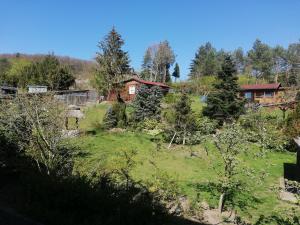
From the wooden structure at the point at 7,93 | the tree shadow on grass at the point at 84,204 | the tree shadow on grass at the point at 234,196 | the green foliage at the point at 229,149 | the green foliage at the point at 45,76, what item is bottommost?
the tree shadow on grass at the point at 234,196

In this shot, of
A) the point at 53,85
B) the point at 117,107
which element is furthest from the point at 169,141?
the point at 53,85

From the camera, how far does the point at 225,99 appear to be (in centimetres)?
2930

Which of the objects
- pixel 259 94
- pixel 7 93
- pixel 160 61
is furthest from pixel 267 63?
pixel 7 93

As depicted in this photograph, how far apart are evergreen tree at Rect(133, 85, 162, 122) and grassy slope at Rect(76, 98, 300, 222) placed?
→ 4501 millimetres

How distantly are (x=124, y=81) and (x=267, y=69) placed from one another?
40.7 meters

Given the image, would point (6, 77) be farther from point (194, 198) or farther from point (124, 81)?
point (194, 198)

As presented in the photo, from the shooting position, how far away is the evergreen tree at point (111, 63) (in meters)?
45.4

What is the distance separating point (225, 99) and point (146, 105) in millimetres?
6724

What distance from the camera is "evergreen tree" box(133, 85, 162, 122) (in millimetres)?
28672

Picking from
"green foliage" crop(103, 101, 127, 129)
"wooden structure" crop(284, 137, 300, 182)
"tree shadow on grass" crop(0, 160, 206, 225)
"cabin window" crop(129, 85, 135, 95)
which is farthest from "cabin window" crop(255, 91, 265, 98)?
"tree shadow on grass" crop(0, 160, 206, 225)

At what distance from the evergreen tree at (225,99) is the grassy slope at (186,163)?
25.7 feet

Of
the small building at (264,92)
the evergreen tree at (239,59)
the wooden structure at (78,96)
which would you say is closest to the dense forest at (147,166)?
the wooden structure at (78,96)

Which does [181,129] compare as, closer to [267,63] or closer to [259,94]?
[259,94]

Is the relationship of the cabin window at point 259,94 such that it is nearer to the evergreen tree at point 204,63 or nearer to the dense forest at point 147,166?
the dense forest at point 147,166
